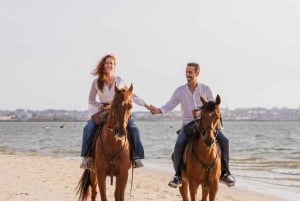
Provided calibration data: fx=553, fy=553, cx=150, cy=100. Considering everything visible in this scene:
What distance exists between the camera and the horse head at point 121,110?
28.1 ft

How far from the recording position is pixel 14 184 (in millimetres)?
15414

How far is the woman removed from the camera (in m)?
9.91

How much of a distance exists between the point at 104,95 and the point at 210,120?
2283 mm

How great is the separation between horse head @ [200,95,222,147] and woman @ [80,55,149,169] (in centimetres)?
168

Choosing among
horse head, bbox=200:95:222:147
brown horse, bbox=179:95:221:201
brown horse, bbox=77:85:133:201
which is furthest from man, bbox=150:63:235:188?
horse head, bbox=200:95:222:147

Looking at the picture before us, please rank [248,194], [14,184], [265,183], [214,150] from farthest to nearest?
[265,183]
[248,194]
[14,184]
[214,150]

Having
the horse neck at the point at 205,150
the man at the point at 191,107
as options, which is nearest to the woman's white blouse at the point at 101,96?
the man at the point at 191,107

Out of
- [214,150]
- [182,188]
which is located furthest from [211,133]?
[182,188]

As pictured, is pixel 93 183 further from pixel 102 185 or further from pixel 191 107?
pixel 191 107

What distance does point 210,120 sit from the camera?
8.55 m

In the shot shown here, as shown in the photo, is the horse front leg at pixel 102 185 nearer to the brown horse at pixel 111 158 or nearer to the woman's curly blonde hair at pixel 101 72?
→ the brown horse at pixel 111 158

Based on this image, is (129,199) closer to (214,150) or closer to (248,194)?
(248,194)

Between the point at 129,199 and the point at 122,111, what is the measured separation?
5898mm

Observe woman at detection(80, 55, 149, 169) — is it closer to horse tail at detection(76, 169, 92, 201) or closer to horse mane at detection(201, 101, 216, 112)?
horse tail at detection(76, 169, 92, 201)
